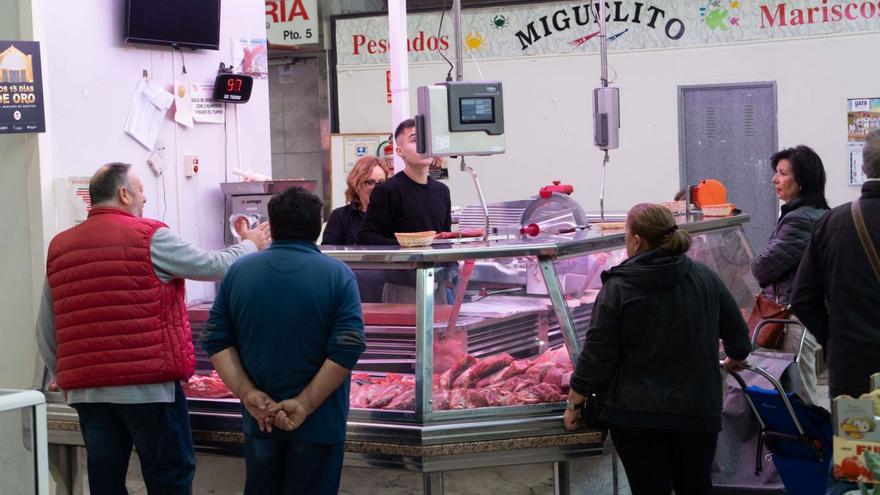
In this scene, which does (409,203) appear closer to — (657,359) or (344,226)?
(344,226)

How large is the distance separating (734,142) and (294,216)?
8347 millimetres

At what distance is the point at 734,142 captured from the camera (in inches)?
450

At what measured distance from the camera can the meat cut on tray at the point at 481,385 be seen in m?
4.56

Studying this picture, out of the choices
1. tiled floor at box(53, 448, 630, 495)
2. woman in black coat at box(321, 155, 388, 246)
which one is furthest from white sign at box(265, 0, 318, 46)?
tiled floor at box(53, 448, 630, 495)

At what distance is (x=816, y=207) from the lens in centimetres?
602

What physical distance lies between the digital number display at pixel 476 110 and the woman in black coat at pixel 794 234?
5.37 feet

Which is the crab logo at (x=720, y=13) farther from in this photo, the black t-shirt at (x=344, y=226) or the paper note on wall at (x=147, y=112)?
the paper note on wall at (x=147, y=112)

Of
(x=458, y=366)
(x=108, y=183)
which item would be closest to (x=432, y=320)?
(x=458, y=366)

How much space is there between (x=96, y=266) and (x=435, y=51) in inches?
337

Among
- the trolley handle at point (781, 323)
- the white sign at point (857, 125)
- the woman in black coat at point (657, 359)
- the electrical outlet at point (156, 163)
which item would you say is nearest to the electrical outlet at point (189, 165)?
the electrical outlet at point (156, 163)

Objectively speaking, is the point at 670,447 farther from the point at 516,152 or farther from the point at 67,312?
the point at 516,152

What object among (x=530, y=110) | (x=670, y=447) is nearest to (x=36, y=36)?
(x=670, y=447)

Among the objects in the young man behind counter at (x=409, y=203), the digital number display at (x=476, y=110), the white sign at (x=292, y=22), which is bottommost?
the young man behind counter at (x=409, y=203)

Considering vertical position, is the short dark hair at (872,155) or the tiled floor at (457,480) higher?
the short dark hair at (872,155)
